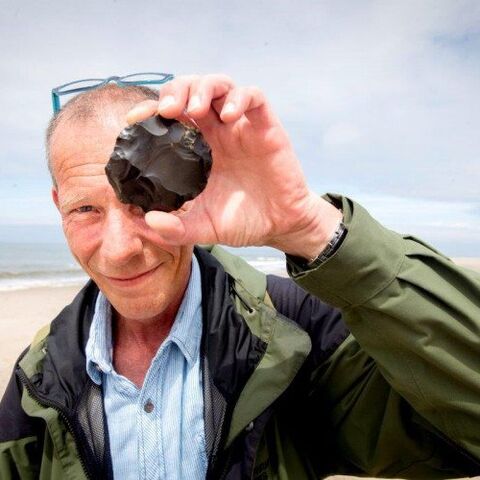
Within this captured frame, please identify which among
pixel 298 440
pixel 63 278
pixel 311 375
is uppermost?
pixel 311 375

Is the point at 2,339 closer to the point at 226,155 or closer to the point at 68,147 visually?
the point at 68,147

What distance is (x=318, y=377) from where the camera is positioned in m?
2.52

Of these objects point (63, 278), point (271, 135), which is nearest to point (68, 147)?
point (271, 135)

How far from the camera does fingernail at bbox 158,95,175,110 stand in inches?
66.4

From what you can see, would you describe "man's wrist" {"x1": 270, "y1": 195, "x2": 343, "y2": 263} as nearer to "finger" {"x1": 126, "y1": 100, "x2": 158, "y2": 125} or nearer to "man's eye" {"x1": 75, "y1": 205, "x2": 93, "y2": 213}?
"finger" {"x1": 126, "y1": 100, "x2": 158, "y2": 125}

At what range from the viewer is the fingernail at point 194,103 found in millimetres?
1656

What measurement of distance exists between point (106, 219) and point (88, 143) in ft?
1.32

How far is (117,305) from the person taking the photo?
2.55m

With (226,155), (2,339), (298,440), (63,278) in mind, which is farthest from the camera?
(63,278)

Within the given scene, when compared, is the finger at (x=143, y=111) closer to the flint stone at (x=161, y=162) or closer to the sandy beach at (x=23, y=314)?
the flint stone at (x=161, y=162)

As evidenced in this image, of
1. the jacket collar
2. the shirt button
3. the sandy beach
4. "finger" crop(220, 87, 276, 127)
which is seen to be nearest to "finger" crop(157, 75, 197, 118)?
"finger" crop(220, 87, 276, 127)

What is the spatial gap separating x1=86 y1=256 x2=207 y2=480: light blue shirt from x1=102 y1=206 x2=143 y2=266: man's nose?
547mm

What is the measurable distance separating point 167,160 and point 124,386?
1.33m

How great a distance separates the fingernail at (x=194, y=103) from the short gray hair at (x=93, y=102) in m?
0.93
